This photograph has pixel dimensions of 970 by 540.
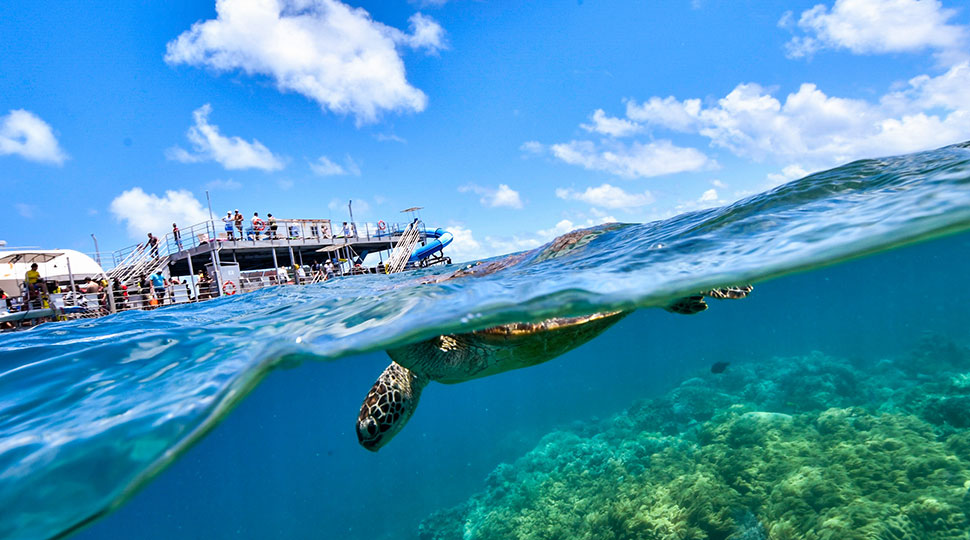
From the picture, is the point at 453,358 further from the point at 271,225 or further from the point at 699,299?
the point at 271,225

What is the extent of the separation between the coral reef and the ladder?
17.9m

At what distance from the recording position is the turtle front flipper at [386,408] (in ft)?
13.4

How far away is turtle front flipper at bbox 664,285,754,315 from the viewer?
5902mm

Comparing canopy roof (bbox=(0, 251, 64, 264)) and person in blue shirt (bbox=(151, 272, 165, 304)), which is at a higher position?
canopy roof (bbox=(0, 251, 64, 264))

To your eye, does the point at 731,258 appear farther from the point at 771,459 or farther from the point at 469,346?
the point at 771,459

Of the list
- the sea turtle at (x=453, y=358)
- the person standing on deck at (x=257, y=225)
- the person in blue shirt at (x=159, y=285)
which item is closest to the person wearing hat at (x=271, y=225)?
the person standing on deck at (x=257, y=225)

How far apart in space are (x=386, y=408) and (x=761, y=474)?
26.2 feet

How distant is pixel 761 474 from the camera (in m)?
8.22

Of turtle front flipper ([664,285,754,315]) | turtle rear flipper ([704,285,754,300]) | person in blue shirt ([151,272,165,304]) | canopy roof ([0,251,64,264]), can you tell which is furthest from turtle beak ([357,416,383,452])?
canopy roof ([0,251,64,264])

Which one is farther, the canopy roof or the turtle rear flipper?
the canopy roof

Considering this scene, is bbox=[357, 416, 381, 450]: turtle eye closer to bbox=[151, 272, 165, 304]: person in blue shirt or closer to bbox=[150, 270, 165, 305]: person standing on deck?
bbox=[150, 270, 165, 305]: person standing on deck

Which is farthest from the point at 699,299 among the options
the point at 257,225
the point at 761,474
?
the point at 257,225

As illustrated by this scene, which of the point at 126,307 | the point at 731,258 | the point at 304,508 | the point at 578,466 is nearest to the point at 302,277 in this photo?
the point at 126,307

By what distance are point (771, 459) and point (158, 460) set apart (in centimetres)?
1025
